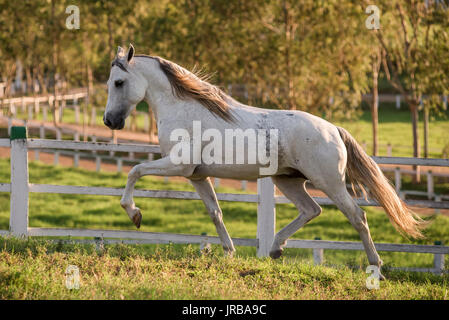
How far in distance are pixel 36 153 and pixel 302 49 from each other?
9.60 metres

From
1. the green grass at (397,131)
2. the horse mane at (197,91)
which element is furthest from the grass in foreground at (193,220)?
the green grass at (397,131)

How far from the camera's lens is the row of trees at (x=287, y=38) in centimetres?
1767

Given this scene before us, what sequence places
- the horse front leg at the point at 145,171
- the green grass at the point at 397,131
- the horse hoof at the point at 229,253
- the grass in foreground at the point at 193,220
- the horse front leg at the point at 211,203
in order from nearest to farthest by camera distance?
1. the horse front leg at the point at 145,171
2. the horse hoof at the point at 229,253
3. the horse front leg at the point at 211,203
4. the grass in foreground at the point at 193,220
5. the green grass at the point at 397,131

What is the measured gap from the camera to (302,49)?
18.8 m

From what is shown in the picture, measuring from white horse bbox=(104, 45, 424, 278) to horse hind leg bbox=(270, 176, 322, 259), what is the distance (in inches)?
0.5

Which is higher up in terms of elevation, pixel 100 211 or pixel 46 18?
pixel 46 18

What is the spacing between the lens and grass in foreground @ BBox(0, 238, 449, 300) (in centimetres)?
520

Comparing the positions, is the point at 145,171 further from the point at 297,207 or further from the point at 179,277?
the point at 297,207

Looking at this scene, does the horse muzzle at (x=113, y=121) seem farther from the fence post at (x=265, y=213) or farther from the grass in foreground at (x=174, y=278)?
the fence post at (x=265, y=213)

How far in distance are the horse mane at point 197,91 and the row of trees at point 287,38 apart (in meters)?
10.1

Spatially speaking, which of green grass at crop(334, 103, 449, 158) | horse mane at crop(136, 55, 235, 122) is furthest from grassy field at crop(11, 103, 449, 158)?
horse mane at crop(136, 55, 235, 122)

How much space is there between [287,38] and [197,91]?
13.0 metres
